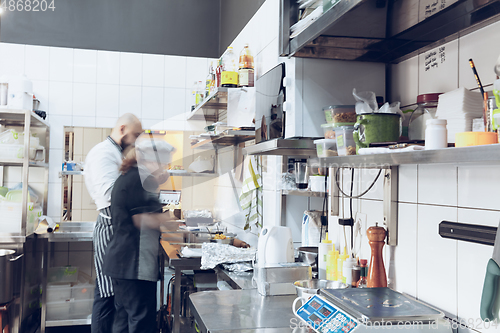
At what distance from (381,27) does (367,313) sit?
2.89 feet

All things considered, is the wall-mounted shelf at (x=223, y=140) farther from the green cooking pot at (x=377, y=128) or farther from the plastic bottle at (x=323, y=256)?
the green cooking pot at (x=377, y=128)

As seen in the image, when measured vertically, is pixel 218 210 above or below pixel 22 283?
above

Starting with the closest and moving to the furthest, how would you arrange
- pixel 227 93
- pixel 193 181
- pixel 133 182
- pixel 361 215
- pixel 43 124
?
pixel 361 215
pixel 133 182
pixel 227 93
pixel 43 124
pixel 193 181

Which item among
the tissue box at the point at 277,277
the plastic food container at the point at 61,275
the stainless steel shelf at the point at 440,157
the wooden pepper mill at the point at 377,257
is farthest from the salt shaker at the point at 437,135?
the plastic food container at the point at 61,275

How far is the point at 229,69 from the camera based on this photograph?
3.17 metres

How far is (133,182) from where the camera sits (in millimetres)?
2654

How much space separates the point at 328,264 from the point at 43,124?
2.92 metres

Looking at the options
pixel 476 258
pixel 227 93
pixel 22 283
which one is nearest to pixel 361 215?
pixel 476 258

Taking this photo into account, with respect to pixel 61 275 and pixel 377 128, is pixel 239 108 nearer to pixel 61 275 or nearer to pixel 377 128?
pixel 377 128

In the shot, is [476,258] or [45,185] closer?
[476,258]

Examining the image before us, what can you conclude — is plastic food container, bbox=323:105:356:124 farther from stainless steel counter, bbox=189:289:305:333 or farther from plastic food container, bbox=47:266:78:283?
plastic food container, bbox=47:266:78:283

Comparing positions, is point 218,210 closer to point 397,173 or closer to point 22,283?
point 22,283

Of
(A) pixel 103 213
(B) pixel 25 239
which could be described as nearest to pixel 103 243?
(A) pixel 103 213

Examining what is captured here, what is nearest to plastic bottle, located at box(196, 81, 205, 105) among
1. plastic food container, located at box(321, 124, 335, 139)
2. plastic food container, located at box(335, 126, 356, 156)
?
plastic food container, located at box(321, 124, 335, 139)
